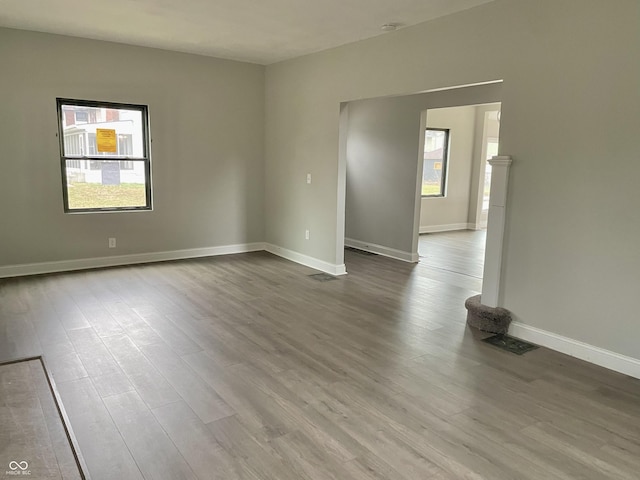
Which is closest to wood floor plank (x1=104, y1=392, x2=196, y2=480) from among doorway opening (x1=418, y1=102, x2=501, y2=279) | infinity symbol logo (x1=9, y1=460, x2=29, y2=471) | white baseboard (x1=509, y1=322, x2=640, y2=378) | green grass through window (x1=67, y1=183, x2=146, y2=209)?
infinity symbol logo (x1=9, y1=460, x2=29, y2=471)

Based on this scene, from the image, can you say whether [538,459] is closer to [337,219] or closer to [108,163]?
[337,219]

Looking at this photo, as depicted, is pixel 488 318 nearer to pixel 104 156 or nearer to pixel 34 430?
pixel 34 430

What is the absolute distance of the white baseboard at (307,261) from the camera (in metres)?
5.76

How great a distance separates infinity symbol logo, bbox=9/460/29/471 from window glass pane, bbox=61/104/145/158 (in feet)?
13.8

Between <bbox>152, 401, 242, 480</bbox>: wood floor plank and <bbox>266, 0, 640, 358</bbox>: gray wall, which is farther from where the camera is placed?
<bbox>266, 0, 640, 358</bbox>: gray wall

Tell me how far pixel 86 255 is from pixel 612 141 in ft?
18.3

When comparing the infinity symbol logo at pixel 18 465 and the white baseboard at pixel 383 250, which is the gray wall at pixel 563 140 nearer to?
the white baseboard at pixel 383 250

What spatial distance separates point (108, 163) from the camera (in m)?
5.68

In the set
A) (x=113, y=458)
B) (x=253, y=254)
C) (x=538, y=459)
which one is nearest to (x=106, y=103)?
(x=253, y=254)

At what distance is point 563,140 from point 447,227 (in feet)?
20.6

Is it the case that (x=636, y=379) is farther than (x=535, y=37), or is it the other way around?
(x=535, y=37)

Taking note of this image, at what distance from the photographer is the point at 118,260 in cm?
591

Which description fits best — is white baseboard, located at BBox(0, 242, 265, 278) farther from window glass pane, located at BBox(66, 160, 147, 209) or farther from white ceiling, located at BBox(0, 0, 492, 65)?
white ceiling, located at BBox(0, 0, 492, 65)

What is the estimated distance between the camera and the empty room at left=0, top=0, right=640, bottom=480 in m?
2.40
